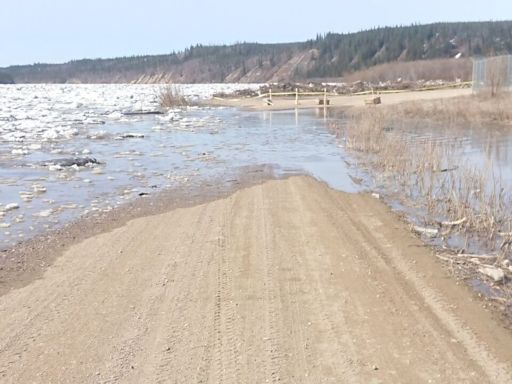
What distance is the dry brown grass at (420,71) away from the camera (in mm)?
96062

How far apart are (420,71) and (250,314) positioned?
103m

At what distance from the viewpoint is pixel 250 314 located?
5.68 m

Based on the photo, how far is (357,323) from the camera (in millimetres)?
5480

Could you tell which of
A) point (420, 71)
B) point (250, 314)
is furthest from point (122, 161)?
point (420, 71)

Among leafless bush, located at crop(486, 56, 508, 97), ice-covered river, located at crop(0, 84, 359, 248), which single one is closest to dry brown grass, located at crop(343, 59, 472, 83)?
leafless bush, located at crop(486, 56, 508, 97)

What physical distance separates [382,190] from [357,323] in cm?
745

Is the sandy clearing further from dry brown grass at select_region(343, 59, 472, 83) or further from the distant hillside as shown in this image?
the distant hillside

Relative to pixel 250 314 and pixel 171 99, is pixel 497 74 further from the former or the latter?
pixel 250 314

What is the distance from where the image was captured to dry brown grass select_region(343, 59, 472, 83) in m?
96.1

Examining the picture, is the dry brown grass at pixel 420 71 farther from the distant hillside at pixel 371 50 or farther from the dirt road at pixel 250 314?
the dirt road at pixel 250 314

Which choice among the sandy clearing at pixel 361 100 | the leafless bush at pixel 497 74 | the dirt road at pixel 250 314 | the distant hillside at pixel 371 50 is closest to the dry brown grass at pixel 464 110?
the leafless bush at pixel 497 74

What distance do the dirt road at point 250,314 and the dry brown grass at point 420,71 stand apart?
89.9m

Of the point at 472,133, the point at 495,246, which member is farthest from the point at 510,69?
the point at 495,246

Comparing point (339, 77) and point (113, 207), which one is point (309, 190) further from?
point (339, 77)
